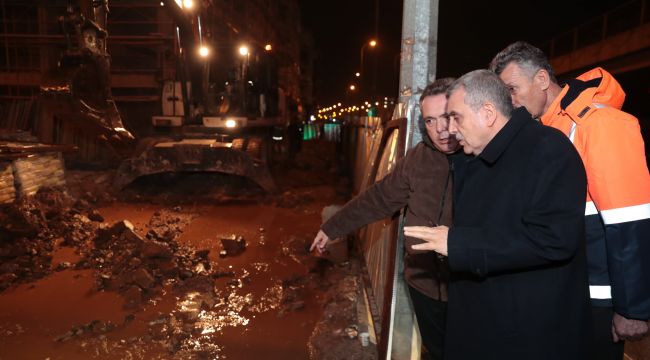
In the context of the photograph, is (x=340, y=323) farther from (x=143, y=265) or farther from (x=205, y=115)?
(x=205, y=115)

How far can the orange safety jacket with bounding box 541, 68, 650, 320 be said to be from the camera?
184 cm

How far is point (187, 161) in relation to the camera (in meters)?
9.73

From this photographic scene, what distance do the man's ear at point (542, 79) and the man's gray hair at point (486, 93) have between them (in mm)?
600

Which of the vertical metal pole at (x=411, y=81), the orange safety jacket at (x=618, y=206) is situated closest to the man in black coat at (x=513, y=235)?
the orange safety jacket at (x=618, y=206)

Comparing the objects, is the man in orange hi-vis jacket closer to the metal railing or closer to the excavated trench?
the excavated trench

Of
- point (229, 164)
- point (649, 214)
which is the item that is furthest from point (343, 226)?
point (229, 164)

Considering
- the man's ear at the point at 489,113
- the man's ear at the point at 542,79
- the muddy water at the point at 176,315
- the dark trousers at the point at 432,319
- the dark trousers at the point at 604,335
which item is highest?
the man's ear at the point at 542,79

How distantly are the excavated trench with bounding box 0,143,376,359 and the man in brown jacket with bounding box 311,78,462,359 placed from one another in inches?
42.5

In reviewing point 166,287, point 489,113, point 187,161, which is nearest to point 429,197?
point 489,113

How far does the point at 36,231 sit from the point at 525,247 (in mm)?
6974

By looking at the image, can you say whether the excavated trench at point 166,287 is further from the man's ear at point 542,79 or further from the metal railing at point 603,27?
the metal railing at point 603,27

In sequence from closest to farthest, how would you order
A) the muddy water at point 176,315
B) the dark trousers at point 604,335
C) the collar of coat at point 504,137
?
the collar of coat at point 504,137, the dark trousers at point 604,335, the muddy water at point 176,315

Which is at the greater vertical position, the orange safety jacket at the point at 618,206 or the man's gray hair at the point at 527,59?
the man's gray hair at the point at 527,59

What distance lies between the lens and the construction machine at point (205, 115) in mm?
9812
